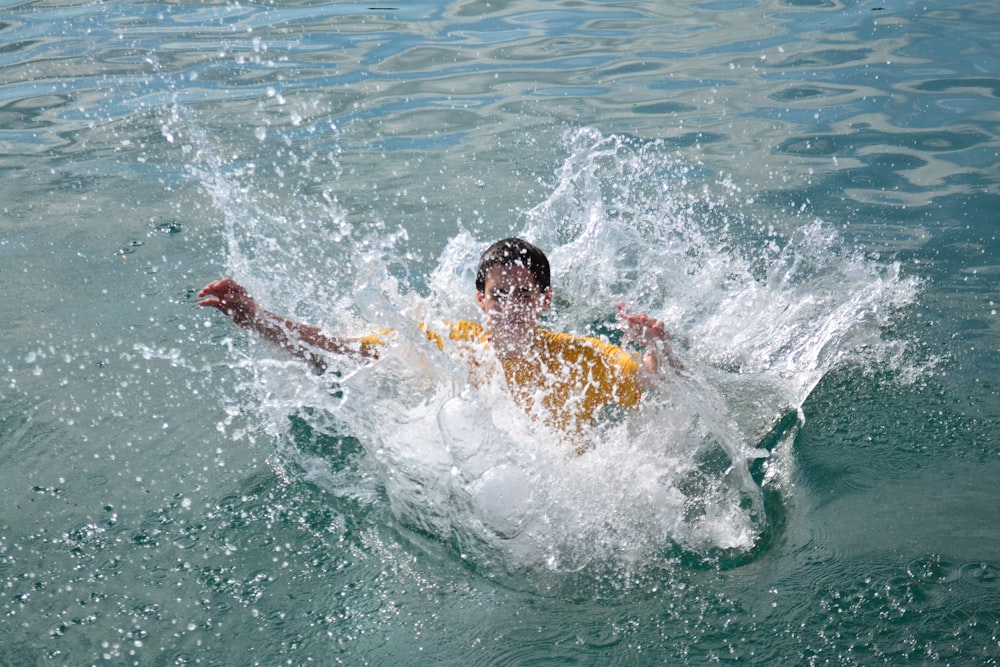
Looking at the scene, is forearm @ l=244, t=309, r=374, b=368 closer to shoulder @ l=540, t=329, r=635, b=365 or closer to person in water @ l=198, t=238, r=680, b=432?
person in water @ l=198, t=238, r=680, b=432

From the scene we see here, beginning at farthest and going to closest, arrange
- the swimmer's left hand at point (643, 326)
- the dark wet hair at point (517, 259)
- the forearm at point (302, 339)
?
the dark wet hair at point (517, 259), the forearm at point (302, 339), the swimmer's left hand at point (643, 326)

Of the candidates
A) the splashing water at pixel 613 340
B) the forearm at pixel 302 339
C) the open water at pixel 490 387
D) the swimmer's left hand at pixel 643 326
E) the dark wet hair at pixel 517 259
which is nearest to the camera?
the open water at pixel 490 387

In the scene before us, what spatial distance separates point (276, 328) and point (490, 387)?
1027mm

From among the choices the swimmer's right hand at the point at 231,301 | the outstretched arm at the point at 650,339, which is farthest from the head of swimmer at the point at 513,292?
the swimmer's right hand at the point at 231,301

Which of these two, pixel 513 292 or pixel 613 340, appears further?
pixel 613 340

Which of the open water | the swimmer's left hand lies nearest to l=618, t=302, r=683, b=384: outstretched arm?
the swimmer's left hand

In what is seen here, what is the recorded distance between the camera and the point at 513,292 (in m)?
4.56

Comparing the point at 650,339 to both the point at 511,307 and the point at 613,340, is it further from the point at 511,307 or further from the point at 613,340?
the point at 613,340

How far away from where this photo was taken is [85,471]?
15.1ft

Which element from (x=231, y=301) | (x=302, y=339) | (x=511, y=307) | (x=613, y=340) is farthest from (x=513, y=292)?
(x=613, y=340)

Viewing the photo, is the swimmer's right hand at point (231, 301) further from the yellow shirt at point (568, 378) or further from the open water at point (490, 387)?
the yellow shirt at point (568, 378)

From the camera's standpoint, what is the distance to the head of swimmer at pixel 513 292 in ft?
15.0

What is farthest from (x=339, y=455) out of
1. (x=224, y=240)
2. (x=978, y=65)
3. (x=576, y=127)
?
(x=978, y=65)

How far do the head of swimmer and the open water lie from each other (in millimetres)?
303
